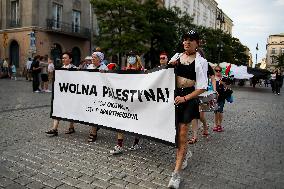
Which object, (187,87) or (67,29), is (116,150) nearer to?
(187,87)

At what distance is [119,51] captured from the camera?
30.3m

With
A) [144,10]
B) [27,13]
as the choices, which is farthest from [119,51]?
[27,13]

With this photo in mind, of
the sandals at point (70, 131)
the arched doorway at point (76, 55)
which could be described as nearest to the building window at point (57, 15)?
the arched doorway at point (76, 55)

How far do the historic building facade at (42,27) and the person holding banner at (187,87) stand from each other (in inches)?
1124

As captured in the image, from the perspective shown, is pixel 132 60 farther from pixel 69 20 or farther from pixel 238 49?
pixel 238 49

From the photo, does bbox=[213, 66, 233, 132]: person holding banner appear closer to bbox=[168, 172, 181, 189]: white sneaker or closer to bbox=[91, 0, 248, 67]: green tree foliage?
bbox=[168, 172, 181, 189]: white sneaker

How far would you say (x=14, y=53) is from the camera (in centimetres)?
3388

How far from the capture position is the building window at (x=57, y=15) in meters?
33.1

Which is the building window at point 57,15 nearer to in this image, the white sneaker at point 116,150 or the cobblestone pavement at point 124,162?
the cobblestone pavement at point 124,162

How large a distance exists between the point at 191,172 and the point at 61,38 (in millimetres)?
31555

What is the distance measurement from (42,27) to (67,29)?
325cm

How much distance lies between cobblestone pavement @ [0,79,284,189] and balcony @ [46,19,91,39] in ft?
A: 87.4

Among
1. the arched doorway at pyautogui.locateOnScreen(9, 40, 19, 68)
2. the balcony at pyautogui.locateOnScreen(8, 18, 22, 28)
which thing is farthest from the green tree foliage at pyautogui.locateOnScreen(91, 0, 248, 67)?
the arched doorway at pyautogui.locateOnScreen(9, 40, 19, 68)

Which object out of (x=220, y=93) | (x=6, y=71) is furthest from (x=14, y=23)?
(x=220, y=93)
